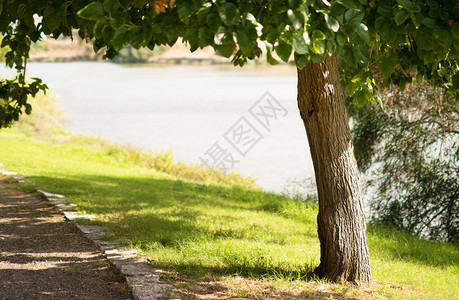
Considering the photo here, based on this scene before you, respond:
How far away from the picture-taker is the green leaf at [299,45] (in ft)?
6.60

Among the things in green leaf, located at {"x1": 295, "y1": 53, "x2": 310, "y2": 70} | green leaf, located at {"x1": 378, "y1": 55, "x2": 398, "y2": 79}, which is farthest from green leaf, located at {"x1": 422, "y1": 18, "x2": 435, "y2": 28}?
green leaf, located at {"x1": 295, "y1": 53, "x2": 310, "y2": 70}

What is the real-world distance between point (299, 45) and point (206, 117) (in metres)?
21.2

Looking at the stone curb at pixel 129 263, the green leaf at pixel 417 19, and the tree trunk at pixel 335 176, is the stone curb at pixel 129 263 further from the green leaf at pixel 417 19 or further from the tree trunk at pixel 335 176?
the green leaf at pixel 417 19

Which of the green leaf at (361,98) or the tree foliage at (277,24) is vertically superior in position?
the tree foliage at (277,24)

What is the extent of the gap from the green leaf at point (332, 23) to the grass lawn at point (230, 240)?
221 cm

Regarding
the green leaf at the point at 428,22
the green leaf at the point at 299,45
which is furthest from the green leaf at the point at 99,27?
the green leaf at the point at 428,22

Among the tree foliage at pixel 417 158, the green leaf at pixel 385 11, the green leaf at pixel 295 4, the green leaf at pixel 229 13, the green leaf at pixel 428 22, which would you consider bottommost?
the tree foliage at pixel 417 158

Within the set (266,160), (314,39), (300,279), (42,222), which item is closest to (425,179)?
(300,279)

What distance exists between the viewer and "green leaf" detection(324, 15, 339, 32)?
2105 mm

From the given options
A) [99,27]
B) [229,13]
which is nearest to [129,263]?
[99,27]

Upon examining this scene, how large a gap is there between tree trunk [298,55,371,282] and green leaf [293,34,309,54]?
1.85m

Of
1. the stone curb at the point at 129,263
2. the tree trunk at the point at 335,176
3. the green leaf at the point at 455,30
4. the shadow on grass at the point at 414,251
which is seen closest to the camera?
the green leaf at the point at 455,30

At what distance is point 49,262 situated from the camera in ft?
14.5

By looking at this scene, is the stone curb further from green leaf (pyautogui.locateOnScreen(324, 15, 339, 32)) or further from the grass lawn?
green leaf (pyautogui.locateOnScreen(324, 15, 339, 32))
